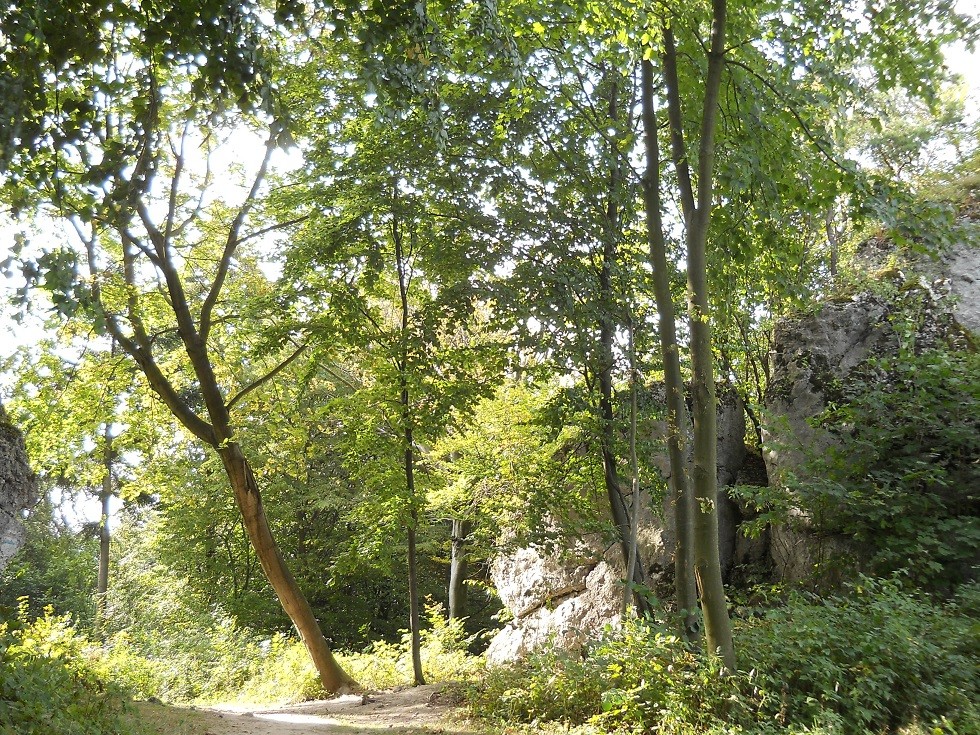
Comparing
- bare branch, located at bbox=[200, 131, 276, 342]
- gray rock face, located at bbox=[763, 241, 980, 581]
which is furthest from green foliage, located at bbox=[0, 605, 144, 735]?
gray rock face, located at bbox=[763, 241, 980, 581]

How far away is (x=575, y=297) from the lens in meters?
8.30

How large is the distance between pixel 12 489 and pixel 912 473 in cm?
821

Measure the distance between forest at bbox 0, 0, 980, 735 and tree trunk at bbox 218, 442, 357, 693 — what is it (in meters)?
0.05

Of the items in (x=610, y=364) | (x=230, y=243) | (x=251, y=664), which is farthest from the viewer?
(x=251, y=664)

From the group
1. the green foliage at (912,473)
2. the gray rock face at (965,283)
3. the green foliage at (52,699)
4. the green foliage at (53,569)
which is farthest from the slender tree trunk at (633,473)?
the green foliage at (53,569)

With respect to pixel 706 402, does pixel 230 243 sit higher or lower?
higher

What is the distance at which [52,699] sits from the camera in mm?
4594

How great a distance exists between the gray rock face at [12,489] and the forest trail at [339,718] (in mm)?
2143

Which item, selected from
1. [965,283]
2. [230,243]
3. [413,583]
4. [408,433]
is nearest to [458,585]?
[413,583]

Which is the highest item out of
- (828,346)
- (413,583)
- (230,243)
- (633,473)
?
(230,243)

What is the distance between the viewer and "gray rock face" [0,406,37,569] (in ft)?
16.6

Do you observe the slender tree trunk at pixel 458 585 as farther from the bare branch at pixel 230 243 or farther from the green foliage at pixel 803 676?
the green foliage at pixel 803 676

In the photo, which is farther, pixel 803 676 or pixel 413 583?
pixel 413 583

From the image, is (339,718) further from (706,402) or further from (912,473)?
(912,473)
